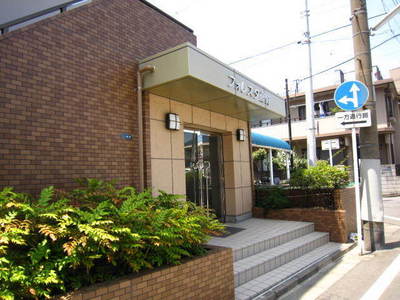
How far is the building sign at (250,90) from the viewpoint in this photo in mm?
6328

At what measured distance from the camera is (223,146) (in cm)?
898

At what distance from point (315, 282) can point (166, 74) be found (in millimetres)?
4681

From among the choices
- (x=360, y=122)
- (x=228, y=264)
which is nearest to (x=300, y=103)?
(x=360, y=122)

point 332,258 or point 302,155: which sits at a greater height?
point 302,155

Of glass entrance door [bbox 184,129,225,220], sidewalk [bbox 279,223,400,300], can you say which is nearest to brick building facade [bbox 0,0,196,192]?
glass entrance door [bbox 184,129,225,220]

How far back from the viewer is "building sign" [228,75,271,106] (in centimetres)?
633

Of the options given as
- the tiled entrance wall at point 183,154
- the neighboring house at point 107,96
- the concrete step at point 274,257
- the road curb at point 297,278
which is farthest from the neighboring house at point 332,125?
the neighboring house at point 107,96

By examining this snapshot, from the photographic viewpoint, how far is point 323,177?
26.2ft

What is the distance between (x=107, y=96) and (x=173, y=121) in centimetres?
164

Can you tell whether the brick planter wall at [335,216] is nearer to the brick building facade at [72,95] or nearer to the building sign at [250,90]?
the building sign at [250,90]

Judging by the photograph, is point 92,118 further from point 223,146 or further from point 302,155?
point 302,155

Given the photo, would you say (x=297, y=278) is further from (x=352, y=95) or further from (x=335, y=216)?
(x=352, y=95)

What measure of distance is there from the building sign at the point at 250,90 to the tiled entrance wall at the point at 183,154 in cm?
136

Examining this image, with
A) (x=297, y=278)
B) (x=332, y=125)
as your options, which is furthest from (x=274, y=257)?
(x=332, y=125)
